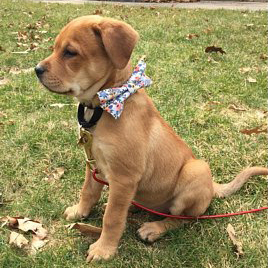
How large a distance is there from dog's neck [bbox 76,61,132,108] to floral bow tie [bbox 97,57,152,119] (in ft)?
0.15

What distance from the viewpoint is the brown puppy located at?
2459 mm

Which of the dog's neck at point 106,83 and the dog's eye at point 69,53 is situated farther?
the dog's neck at point 106,83

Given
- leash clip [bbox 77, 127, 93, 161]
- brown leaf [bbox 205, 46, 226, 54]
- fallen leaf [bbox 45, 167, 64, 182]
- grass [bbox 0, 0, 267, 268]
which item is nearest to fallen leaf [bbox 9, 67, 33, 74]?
grass [bbox 0, 0, 267, 268]

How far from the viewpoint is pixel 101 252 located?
2625 mm

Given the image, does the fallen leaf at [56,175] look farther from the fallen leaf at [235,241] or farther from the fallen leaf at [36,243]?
the fallen leaf at [235,241]

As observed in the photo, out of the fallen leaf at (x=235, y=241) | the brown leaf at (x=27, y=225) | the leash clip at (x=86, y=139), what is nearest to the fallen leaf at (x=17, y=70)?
the brown leaf at (x=27, y=225)

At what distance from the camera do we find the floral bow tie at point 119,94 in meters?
2.46

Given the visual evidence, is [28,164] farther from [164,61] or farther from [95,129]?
[164,61]

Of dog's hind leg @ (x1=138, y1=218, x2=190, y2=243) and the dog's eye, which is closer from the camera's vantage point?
the dog's eye

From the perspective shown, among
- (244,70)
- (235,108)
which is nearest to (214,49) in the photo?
(244,70)

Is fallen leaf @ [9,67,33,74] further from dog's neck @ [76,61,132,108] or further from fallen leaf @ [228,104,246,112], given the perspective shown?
dog's neck @ [76,61,132,108]

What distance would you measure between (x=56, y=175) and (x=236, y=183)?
163 cm

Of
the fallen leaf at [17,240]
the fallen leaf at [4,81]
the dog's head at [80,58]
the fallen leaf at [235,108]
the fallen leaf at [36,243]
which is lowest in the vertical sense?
the fallen leaf at [4,81]

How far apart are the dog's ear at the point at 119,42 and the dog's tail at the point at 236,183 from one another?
58.3 inches
